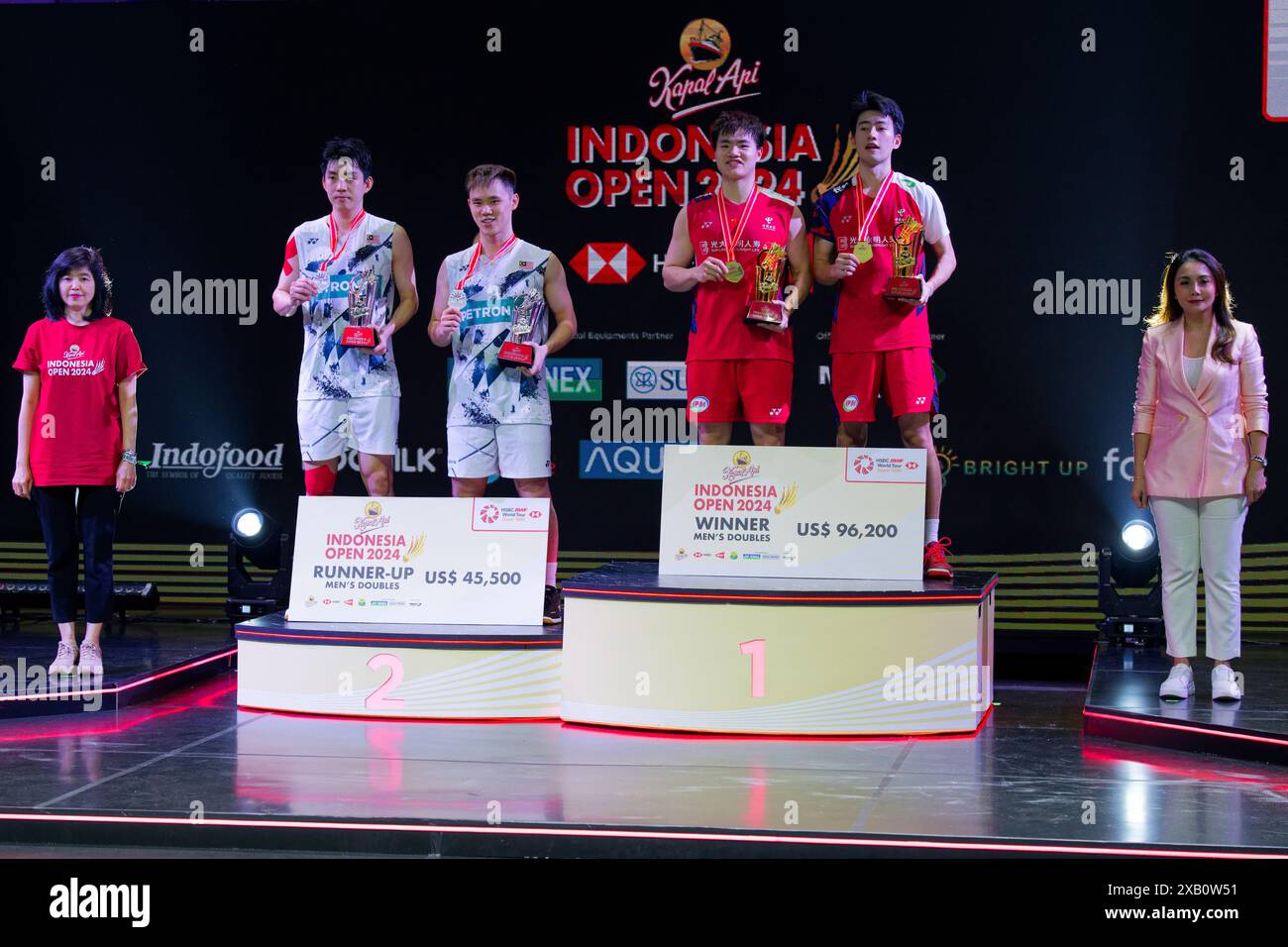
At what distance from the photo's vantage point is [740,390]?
480cm

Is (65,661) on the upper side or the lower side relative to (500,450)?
lower

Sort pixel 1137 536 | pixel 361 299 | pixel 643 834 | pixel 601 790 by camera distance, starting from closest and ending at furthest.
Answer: pixel 643 834 → pixel 601 790 → pixel 361 299 → pixel 1137 536

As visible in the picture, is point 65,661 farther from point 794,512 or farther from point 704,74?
point 704,74

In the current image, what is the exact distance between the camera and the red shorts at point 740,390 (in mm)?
4746

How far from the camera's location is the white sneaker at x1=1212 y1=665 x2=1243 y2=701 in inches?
165

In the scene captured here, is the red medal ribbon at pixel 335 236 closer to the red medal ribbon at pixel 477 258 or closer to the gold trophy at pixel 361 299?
the gold trophy at pixel 361 299

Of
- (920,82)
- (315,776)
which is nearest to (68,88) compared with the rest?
(920,82)

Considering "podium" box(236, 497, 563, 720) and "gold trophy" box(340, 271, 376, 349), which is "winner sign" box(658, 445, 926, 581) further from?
"gold trophy" box(340, 271, 376, 349)

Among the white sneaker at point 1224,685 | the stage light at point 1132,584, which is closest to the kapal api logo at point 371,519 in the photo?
the white sneaker at point 1224,685

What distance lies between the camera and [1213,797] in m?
3.43

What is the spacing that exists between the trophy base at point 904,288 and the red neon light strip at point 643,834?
6.78ft

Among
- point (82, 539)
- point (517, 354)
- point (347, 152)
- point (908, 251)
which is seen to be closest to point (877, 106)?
point (908, 251)

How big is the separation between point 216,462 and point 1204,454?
438 centimetres

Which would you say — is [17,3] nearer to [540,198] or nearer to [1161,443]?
[540,198]
